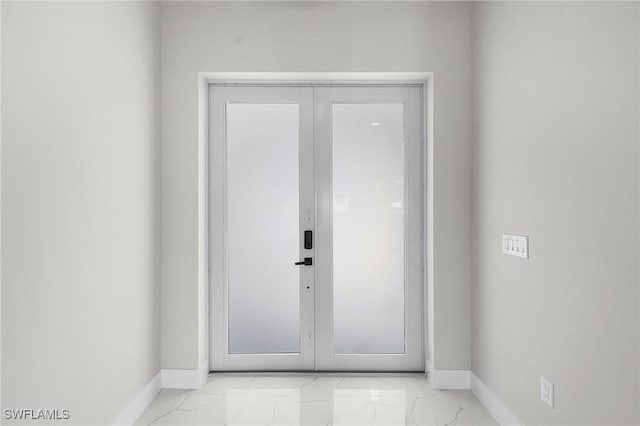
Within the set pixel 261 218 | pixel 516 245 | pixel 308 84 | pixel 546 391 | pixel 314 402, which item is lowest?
pixel 314 402

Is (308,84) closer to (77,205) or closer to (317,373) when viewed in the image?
(77,205)

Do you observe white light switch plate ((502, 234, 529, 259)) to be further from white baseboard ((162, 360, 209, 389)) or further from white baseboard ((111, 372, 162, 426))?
white baseboard ((111, 372, 162, 426))

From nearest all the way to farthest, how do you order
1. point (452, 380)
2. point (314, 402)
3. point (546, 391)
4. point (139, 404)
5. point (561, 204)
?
point (561, 204), point (546, 391), point (139, 404), point (314, 402), point (452, 380)

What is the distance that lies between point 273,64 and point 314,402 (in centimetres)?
218

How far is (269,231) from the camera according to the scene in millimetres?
3098

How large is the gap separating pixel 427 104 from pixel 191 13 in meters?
1.72

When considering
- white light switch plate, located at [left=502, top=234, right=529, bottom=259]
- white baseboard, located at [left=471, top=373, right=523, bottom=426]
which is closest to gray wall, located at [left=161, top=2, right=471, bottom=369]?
white baseboard, located at [left=471, top=373, right=523, bottom=426]

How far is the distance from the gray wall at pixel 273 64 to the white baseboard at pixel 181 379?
52mm

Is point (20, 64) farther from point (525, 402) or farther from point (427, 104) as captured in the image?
point (525, 402)

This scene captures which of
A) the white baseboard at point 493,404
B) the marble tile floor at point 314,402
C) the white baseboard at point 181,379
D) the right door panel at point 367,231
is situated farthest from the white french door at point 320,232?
the white baseboard at point 493,404

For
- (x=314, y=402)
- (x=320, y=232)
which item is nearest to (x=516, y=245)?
(x=320, y=232)

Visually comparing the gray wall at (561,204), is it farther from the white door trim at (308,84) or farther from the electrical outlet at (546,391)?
the white door trim at (308,84)

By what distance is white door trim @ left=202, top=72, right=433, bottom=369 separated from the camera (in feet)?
9.42

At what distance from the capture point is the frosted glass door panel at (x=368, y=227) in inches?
121
